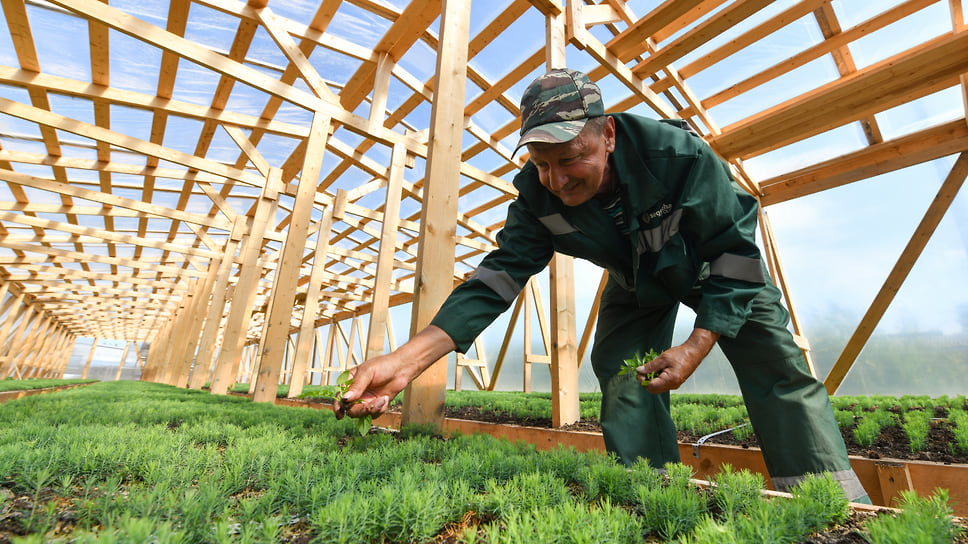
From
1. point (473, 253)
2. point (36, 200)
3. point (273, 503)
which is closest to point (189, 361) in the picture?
point (36, 200)

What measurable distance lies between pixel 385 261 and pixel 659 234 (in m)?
3.63

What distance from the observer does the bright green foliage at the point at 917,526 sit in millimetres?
721

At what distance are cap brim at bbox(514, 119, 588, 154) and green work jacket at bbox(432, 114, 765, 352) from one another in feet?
1.05

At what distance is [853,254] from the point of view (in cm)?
700

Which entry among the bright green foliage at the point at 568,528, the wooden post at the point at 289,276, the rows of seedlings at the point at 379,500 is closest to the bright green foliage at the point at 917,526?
the rows of seedlings at the point at 379,500

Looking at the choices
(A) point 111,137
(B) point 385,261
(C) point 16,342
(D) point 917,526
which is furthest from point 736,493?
(C) point 16,342

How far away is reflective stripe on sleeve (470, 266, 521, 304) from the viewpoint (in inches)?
67.6

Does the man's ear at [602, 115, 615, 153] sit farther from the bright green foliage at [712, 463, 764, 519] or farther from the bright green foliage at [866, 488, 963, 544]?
the bright green foliage at [866, 488, 963, 544]

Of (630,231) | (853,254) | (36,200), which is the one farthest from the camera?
(36,200)

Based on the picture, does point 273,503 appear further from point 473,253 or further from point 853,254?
point 473,253

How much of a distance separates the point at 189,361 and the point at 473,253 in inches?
278

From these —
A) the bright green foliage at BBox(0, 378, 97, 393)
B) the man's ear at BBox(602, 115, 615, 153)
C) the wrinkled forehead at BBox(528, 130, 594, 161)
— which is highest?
the man's ear at BBox(602, 115, 615, 153)

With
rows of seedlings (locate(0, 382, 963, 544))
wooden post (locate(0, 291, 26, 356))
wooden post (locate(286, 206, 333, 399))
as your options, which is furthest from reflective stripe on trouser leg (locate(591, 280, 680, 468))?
wooden post (locate(0, 291, 26, 356))

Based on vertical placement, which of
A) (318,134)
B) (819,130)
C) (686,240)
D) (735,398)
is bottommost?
(735,398)
